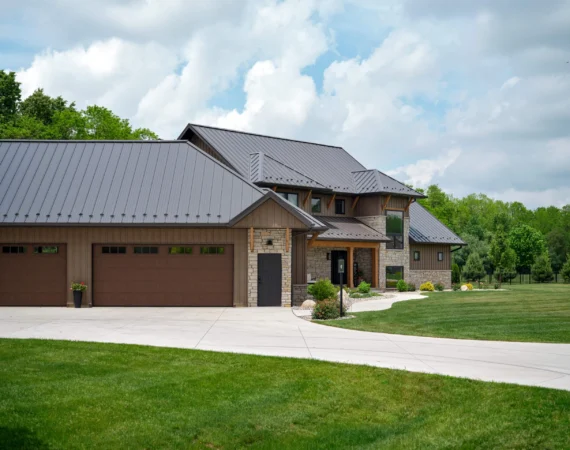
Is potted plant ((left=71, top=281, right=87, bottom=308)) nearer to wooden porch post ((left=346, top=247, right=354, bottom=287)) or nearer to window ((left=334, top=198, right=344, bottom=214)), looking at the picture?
wooden porch post ((left=346, top=247, right=354, bottom=287))

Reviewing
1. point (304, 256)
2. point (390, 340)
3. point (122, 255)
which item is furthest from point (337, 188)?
point (390, 340)

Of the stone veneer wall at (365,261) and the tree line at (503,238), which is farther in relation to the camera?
the tree line at (503,238)

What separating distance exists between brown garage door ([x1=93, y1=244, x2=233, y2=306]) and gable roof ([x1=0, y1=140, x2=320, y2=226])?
128 cm

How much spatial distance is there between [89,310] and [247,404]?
16.4 metres

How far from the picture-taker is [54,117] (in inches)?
2201

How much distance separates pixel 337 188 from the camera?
39.9m

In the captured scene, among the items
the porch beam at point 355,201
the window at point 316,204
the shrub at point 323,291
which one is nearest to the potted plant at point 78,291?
the shrub at point 323,291

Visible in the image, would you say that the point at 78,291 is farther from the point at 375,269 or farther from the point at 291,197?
the point at 375,269

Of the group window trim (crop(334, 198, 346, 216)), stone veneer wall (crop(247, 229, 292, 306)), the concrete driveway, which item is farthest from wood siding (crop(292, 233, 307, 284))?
window trim (crop(334, 198, 346, 216))

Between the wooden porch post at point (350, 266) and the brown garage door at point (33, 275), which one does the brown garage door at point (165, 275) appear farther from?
the wooden porch post at point (350, 266)

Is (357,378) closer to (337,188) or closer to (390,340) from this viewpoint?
(390,340)

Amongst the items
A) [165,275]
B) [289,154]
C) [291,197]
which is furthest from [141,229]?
[289,154]

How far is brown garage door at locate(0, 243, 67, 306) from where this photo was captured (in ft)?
86.2

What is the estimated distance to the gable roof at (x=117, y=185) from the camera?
26.1m
